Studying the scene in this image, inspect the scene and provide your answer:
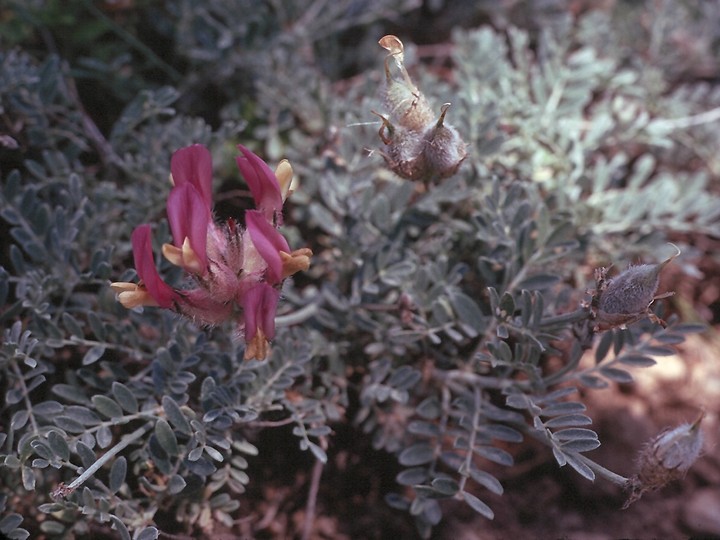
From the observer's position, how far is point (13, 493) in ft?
5.64

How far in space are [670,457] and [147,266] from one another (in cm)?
111

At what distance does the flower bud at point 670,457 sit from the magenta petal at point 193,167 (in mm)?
1063

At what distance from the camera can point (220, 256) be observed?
1540 millimetres

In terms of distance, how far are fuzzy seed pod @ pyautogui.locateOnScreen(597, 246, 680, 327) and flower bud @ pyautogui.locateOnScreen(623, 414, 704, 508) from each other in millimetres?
240

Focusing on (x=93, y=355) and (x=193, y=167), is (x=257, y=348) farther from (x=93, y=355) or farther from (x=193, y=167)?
(x=93, y=355)


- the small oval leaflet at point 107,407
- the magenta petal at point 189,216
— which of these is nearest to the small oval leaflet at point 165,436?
the small oval leaflet at point 107,407

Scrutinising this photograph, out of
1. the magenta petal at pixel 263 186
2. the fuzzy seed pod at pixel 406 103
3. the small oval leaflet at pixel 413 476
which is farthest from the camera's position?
the small oval leaflet at pixel 413 476

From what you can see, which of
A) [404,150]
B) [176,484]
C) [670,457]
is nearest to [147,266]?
[176,484]

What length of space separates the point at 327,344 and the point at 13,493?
863 mm

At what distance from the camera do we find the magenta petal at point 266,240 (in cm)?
142

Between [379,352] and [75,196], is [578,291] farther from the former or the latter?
→ [75,196]

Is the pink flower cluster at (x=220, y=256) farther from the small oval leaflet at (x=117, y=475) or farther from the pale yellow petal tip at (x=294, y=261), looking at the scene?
the small oval leaflet at (x=117, y=475)

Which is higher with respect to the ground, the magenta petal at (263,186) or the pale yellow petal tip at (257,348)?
the magenta petal at (263,186)

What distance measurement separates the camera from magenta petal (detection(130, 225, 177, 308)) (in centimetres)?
144
